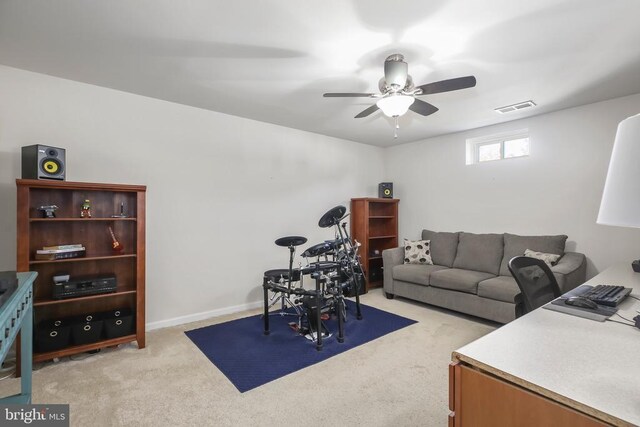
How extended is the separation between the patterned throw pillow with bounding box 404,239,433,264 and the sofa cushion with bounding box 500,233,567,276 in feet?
3.13

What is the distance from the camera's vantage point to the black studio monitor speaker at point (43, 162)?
235 cm

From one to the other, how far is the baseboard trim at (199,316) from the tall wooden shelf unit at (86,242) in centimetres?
39

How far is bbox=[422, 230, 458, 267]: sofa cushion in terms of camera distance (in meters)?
4.34

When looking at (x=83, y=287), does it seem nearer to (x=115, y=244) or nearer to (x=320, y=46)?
(x=115, y=244)

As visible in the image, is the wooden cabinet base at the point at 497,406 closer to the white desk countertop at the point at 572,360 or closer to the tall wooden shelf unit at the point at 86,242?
the white desk countertop at the point at 572,360

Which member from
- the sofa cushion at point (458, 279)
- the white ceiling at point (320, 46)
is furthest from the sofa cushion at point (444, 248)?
the white ceiling at point (320, 46)

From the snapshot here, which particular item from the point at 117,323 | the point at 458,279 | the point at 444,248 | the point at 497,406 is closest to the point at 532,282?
the point at 497,406

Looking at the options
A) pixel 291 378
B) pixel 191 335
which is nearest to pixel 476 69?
pixel 291 378

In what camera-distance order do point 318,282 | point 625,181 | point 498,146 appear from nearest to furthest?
point 625,181, point 318,282, point 498,146

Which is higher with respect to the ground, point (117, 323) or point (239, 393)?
point (117, 323)

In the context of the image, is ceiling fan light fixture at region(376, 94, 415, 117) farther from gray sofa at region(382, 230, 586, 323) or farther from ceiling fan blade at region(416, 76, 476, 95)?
gray sofa at region(382, 230, 586, 323)

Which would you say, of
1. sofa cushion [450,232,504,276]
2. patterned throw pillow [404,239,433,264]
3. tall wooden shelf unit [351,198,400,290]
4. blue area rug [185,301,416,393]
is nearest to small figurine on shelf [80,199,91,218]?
blue area rug [185,301,416,393]

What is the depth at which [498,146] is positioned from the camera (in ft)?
14.1

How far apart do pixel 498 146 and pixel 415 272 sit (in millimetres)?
2195
